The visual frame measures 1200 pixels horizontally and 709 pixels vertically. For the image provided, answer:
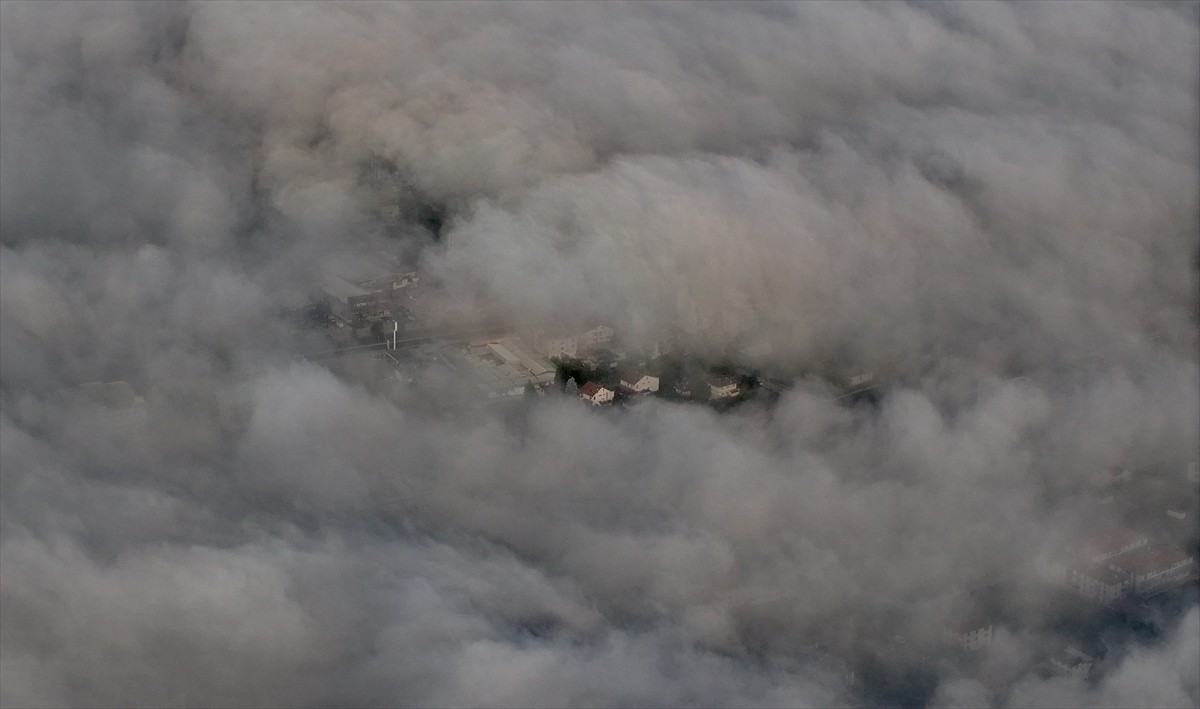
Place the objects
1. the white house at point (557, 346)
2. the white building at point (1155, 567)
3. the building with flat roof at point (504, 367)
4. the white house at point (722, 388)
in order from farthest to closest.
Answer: the white building at point (1155, 567), the white house at point (722, 388), the white house at point (557, 346), the building with flat roof at point (504, 367)

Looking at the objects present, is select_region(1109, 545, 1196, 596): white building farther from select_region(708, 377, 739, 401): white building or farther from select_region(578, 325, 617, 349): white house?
select_region(578, 325, 617, 349): white house

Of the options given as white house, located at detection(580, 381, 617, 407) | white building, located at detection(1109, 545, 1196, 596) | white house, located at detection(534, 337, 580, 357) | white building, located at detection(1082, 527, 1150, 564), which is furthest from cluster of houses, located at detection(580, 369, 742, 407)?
white building, located at detection(1109, 545, 1196, 596)

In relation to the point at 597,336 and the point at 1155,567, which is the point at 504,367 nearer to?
the point at 597,336

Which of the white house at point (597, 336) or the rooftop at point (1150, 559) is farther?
the rooftop at point (1150, 559)

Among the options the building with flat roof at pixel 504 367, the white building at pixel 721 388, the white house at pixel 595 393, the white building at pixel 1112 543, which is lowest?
the white building at pixel 1112 543

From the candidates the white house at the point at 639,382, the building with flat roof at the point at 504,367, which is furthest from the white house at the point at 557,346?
the white house at the point at 639,382

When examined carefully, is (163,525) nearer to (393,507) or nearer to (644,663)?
(393,507)

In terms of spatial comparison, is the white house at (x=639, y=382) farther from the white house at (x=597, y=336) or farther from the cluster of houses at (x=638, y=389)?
the white house at (x=597, y=336)
